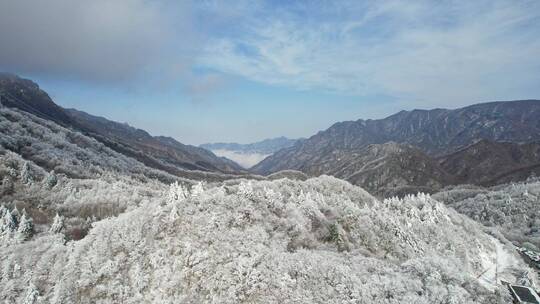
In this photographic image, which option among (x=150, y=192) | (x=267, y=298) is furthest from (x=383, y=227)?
(x=150, y=192)

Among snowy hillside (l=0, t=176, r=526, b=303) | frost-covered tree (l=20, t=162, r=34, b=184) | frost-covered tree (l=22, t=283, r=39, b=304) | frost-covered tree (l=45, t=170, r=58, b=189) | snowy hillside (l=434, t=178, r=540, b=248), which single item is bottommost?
snowy hillside (l=434, t=178, r=540, b=248)

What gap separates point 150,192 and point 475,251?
103m

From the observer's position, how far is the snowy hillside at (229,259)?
4522 centimetres

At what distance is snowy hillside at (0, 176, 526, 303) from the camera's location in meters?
45.2

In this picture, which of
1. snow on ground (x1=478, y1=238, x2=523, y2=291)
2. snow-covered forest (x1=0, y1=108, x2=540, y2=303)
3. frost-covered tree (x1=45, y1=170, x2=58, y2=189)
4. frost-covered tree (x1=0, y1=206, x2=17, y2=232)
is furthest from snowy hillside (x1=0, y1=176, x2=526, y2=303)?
frost-covered tree (x1=45, y1=170, x2=58, y2=189)

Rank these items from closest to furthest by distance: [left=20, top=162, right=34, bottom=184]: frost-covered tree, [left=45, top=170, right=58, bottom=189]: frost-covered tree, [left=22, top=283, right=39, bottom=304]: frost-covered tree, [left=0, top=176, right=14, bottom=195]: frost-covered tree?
[left=22, top=283, right=39, bottom=304]: frost-covered tree < [left=0, top=176, right=14, bottom=195]: frost-covered tree < [left=20, top=162, right=34, bottom=184]: frost-covered tree < [left=45, top=170, right=58, bottom=189]: frost-covered tree

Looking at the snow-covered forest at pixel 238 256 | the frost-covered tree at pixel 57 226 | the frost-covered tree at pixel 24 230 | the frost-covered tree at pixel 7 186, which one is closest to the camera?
the snow-covered forest at pixel 238 256

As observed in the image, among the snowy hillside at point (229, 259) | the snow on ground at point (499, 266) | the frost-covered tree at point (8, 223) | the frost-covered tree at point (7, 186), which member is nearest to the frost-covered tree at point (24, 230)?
the snowy hillside at point (229, 259)

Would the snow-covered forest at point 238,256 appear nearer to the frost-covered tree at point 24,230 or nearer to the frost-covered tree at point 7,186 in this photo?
the frost-covered tree at point 24,230

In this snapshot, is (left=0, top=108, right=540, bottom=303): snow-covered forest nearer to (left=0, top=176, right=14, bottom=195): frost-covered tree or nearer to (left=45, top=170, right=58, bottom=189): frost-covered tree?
(left=0, top=176, right=14, bottom=195): frost-covered tree

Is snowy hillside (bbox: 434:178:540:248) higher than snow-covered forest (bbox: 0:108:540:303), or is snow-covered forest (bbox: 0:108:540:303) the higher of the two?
snow-covered forest (bbox: 0:108:540:303)

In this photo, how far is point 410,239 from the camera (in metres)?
75.6

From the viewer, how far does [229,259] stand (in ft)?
159

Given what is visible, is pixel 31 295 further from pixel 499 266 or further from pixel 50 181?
pixel 499 266
